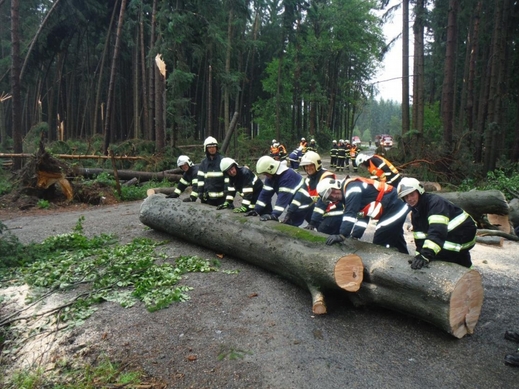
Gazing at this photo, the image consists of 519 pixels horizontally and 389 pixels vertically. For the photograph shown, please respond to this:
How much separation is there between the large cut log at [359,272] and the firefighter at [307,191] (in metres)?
0.72

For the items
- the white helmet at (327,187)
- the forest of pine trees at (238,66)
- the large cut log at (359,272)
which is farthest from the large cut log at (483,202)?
the forest of pine trees at (238,66)

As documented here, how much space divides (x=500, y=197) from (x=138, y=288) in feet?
22.1

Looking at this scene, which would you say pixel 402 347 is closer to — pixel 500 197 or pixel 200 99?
pixel 500 197

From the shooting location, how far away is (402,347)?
3.67 metres

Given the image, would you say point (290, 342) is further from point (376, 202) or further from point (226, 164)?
point (226, 164)

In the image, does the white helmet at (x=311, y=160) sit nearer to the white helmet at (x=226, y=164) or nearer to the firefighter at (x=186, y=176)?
the white helmet at (x=226, y=164)

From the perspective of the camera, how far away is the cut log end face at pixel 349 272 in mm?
4141

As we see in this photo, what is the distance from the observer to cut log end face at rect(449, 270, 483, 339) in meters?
3.60

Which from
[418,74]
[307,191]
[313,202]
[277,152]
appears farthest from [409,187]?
[418,74]

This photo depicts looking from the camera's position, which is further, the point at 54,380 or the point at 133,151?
the point at 133,151

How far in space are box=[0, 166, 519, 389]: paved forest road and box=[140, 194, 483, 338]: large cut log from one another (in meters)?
0.21

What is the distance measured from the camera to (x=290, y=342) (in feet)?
12.3

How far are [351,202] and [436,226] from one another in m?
1.28

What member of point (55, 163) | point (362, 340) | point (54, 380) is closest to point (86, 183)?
point (55, 163)
